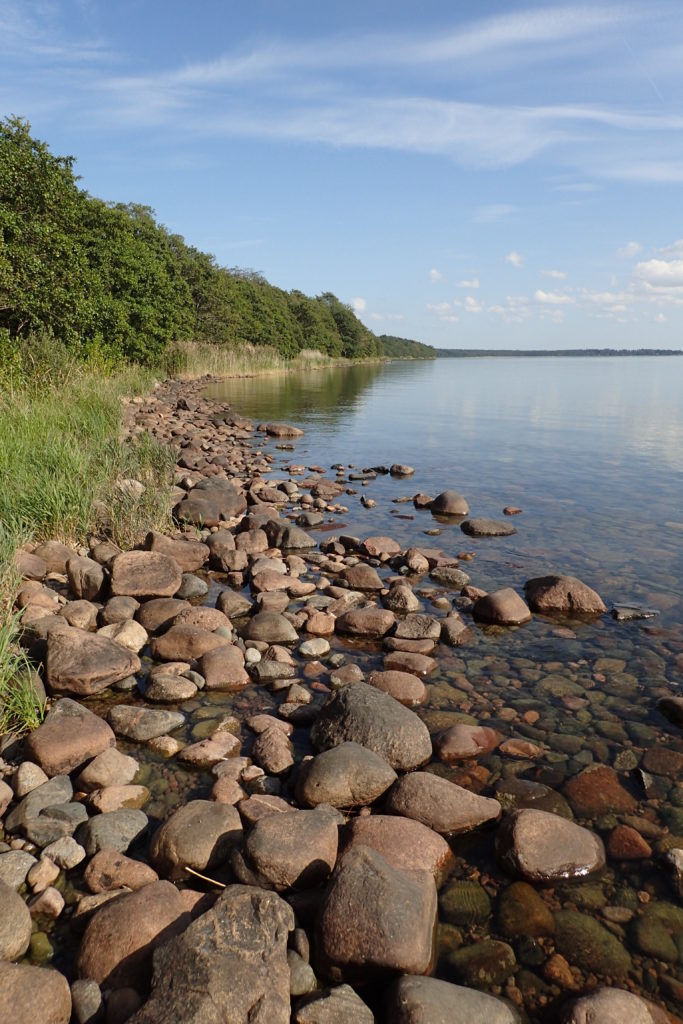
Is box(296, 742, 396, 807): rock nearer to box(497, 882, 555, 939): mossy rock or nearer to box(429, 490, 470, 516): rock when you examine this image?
box(497, 882, 555, 939): mossy rock

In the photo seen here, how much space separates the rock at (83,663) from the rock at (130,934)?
8.24 ft

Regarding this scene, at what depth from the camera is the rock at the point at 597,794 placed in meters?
4.58

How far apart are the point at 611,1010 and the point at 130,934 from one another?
227cm

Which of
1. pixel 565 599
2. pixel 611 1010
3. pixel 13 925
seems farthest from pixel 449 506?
pixel 13 925

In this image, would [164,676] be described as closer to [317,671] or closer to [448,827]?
[317,671]

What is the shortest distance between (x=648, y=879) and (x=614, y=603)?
16.3 feet

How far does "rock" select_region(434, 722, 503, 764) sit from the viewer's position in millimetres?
5152

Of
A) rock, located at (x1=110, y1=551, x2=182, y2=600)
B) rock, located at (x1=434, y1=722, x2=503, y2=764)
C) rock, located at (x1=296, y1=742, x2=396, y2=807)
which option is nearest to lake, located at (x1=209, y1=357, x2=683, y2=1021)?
rock, located at (x1=434, y1=722, x2=503, y2=764)

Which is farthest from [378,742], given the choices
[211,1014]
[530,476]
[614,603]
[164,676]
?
[530,476]

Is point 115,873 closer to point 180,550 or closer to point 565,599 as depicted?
point 180,550

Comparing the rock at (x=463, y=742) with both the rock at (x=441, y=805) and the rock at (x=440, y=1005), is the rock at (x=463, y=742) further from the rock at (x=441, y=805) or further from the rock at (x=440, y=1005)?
the rock at (x=440, y=1005)

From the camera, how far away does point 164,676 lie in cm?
589

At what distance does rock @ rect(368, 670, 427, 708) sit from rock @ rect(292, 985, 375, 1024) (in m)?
2.93

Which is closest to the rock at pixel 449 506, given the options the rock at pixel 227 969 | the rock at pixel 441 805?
the rock at pixel 441 805
